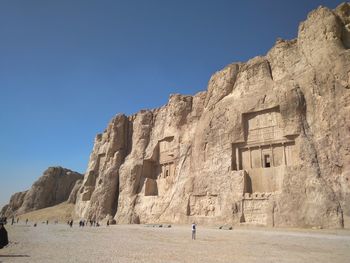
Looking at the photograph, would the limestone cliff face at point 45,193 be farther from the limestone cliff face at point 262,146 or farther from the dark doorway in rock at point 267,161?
the dark doorway in rock at point 267,161

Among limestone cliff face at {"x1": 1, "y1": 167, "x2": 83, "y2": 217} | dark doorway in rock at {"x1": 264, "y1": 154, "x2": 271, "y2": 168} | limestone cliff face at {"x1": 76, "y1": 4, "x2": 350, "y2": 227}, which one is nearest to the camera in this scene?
limestone cliff face at {"x1": 76, "y1": 4, "x2": 350, "y2": 227}

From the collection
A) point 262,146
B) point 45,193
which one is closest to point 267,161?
point 262,146

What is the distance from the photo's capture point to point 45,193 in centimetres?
6769

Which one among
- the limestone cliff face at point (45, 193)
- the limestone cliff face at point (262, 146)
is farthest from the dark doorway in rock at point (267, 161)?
the limestone cliff face at point (45, 193)

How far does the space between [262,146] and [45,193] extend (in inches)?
2088

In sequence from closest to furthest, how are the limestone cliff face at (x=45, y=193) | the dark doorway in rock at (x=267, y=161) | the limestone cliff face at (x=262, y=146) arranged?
the limestone cliff face at (x=262, y=146), the dark doorway in rock at (x=267, y=161), the limestone cliff face at (x=45, y=193)

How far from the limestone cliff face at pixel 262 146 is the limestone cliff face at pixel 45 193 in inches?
1031

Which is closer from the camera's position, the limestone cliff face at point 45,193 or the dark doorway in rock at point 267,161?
the dark doorway in rock at point 267,161

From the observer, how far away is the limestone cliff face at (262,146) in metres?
→ 25.0

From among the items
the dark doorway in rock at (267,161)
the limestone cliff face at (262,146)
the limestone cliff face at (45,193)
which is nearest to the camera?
the limestone cliff face at (262,146)

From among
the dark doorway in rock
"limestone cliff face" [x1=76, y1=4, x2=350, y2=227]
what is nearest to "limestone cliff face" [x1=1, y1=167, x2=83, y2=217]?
"limestone cliff face" [x1=76, y1=4, x2=350, y2=227]

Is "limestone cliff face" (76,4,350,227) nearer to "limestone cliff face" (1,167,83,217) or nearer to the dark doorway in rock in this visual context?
the dark doorway in rock

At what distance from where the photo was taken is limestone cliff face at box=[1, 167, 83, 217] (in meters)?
66.7

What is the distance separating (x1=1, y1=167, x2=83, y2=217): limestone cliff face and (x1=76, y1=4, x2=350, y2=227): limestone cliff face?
26.2 metres
